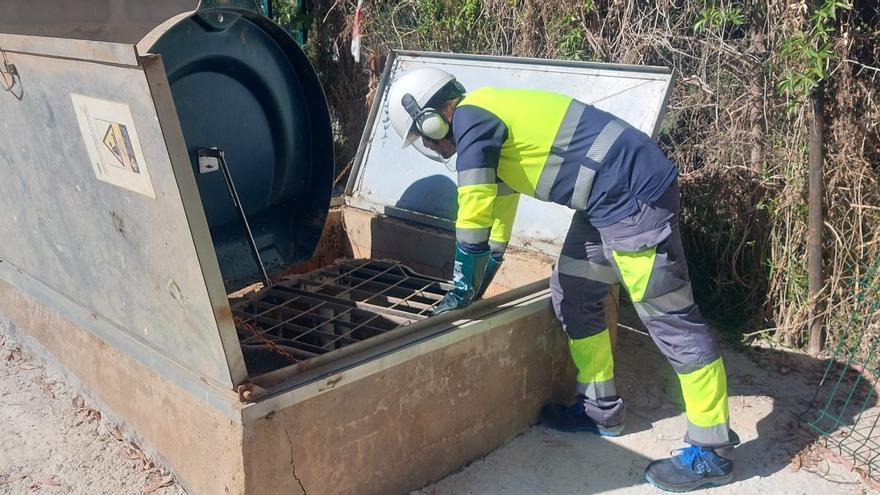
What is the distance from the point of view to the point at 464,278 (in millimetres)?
3467

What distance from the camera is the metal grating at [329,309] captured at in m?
3.78

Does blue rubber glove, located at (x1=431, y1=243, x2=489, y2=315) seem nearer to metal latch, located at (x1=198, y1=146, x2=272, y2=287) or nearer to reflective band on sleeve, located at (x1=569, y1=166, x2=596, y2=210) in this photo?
reflective band on sleeve, located at (x1=569, y1=166, x2=596, y2=210)

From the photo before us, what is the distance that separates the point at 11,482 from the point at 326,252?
238 centimetres

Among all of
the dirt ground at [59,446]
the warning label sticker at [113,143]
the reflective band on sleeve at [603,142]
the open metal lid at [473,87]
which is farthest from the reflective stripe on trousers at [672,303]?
the dirt ground at [59,446]

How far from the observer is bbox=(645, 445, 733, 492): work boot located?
3.52 metres

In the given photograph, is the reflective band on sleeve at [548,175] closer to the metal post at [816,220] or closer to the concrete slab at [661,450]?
the concrete slab at [661,450]

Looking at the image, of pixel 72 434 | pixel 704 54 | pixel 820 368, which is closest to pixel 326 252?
pixel 72 434

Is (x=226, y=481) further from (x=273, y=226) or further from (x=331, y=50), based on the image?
(x=331, y=50)

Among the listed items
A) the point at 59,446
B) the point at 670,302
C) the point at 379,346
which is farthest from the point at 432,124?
the point at 59,446

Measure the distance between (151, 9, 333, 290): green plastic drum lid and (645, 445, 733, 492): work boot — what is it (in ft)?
7.56

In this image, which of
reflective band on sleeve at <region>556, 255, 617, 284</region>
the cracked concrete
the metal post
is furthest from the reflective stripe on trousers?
the cracked concrete

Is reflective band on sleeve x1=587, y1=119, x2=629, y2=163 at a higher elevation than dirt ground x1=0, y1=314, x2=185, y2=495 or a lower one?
higher

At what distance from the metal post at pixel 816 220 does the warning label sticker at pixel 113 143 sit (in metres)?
3.48

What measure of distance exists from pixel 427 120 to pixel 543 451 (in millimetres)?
1679
